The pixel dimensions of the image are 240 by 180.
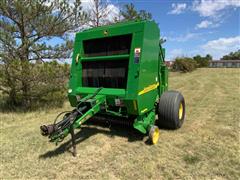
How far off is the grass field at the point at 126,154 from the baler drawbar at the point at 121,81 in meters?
0.34

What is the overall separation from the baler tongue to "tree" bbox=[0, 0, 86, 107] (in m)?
3.41

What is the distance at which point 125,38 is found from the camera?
15.2 feet

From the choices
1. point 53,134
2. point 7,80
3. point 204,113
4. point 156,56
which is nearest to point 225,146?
point 156,56

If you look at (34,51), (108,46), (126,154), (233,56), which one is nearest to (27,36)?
(34,51)

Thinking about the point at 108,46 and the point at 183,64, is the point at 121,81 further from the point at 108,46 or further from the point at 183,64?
the point at 183,64

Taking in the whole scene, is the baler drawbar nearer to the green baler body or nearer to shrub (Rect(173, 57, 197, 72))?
the green baler body

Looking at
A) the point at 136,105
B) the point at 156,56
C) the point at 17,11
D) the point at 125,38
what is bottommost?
the point at 136,105

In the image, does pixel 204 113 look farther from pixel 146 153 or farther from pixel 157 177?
pixel 157 177

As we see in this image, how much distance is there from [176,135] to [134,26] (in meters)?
2.41

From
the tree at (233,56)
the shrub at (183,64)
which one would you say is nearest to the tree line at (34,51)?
the shrub at (183,64)

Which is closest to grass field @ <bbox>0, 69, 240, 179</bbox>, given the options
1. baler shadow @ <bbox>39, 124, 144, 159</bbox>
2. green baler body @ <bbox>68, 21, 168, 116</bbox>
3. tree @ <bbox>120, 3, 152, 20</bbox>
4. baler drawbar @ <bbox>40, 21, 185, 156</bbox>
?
baler shadow @ <bbox>39, 124, 144, 159</bbox>

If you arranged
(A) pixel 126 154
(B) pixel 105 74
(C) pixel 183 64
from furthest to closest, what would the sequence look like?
(C) pixel 183 64
(B) pixel 105 74
(A) pixel 126 154

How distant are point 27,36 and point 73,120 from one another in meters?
5.15

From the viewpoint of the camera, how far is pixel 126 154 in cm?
406
